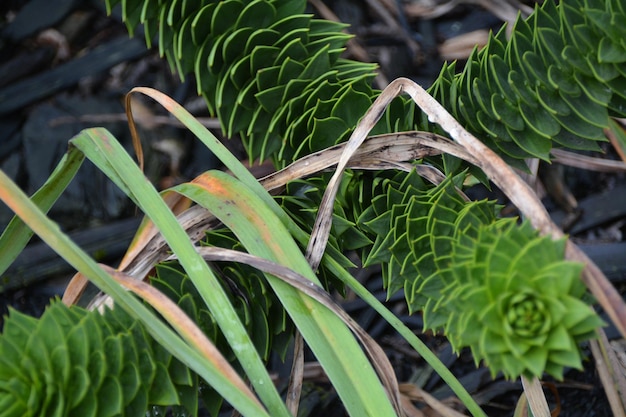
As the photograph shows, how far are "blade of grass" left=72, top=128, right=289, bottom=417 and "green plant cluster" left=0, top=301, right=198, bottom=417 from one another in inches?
2.2

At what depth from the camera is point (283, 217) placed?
2.37 ft

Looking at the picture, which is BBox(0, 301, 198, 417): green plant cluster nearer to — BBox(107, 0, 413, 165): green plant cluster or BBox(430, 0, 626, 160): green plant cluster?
BBox(107, 0, 413, 165): green plant cluster

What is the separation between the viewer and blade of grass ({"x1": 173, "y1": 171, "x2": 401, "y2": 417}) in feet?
2.00

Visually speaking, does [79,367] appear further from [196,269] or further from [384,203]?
[384,203]

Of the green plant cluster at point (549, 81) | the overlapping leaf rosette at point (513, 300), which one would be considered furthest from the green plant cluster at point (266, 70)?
the overlapping leaf rosette at point (513, 300)

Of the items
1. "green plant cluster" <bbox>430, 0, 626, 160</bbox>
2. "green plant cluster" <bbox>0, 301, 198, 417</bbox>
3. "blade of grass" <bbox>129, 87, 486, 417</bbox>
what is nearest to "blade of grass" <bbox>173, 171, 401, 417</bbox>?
"blade of grass" <bbox>129, 87, 486, 417</bbox>

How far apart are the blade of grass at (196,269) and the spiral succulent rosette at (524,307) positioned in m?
0.21

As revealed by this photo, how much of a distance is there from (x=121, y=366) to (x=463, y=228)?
0.32 meters

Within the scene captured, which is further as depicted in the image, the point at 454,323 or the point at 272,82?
the point at 272,82

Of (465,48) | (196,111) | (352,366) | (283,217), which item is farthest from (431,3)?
(352,366)

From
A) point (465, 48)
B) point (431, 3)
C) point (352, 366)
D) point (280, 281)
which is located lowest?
point (352, 366)

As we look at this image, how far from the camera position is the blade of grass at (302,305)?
2.00 feet

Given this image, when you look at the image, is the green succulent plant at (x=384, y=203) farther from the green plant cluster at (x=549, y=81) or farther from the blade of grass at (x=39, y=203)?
the blade of grass at (x=39, y=203)

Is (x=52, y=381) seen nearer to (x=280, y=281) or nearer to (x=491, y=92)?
(x=280, y=281)
